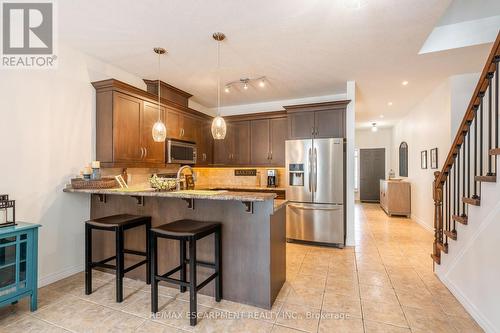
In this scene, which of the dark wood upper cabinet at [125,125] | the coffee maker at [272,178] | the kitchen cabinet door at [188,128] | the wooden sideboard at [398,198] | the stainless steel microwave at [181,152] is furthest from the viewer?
the wooden sideboard at [398,198]

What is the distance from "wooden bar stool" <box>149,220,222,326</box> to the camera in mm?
2057

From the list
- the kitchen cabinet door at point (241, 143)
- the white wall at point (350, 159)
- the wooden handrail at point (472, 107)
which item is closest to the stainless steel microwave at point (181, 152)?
the kitchen cabinet door at point (241, 143)

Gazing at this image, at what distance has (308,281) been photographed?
9.31 ft

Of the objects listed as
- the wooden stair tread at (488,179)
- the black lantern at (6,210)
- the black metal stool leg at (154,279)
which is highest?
the wooden stair tread at (488,179)

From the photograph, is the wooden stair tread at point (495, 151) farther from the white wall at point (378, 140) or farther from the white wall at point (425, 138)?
the white wall at point (378, 140)

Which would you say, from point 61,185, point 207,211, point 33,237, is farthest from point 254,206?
point 61,185

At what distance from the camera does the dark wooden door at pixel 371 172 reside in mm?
9156

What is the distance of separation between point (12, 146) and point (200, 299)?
2.43 meters

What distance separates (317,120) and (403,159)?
4.62 meters

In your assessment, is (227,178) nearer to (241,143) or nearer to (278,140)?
(241,143)

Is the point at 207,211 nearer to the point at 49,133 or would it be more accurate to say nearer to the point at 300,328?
the point at 300,328

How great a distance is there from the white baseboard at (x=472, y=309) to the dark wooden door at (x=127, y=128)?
155 inches

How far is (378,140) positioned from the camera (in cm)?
919

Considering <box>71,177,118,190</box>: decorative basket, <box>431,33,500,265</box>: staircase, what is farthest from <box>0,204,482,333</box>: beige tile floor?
<box>71,177,118,190</box>: decorative basket
